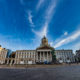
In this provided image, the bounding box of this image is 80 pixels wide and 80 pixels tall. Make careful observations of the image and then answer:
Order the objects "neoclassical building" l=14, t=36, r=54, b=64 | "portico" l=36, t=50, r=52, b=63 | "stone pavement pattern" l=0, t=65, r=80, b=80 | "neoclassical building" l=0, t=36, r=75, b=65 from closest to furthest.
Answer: "stone pavement pattern" l=0, t=65, r=80, b=80 → "portico" l=36, t=50, r=52, b=63 → "neoclassical building" l=14, t=36, r=54, b=64 → "neoclassical building" l=0, t=36, r=75, b=65

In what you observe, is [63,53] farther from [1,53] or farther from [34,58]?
[1,53]

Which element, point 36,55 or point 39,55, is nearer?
point 36,55

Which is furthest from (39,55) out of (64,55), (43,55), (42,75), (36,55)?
(42,75)

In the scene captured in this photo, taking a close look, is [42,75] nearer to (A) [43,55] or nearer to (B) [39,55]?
(A) [43,55]

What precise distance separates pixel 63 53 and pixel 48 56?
1858 cm

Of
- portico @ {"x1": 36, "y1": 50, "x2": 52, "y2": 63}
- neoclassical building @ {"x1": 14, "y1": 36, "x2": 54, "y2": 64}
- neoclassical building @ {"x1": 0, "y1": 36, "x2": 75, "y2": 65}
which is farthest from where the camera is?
neoclassical building @ {"x1": 0, "y1": 36, "x2": 75, "y2": 65}

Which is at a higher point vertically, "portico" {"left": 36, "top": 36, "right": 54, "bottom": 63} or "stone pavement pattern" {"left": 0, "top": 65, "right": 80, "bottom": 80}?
"portico" {"left": 36, "top": 36, "right": 54, "bottom": 63}

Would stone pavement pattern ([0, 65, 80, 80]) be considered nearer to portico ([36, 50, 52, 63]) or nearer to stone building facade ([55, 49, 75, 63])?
portico ([36, 50, 52, 63])

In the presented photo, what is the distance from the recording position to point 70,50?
3290 inches

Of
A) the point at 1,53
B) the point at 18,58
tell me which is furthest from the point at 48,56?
the point at 1,53

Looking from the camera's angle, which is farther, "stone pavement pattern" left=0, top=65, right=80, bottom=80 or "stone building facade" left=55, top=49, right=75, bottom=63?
"stone building facade" left=55, top=49, right=75, bottom=63

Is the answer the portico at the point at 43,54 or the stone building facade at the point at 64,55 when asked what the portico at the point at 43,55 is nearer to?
the portico at the point at 43,54

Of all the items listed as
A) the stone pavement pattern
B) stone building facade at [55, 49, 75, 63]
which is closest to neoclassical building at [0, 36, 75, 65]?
stone building facade at [55, 49, 75, 63]

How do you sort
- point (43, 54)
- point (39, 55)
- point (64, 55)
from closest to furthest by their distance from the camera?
point (43, 54)
point (39, 55)
point (64, 55)
